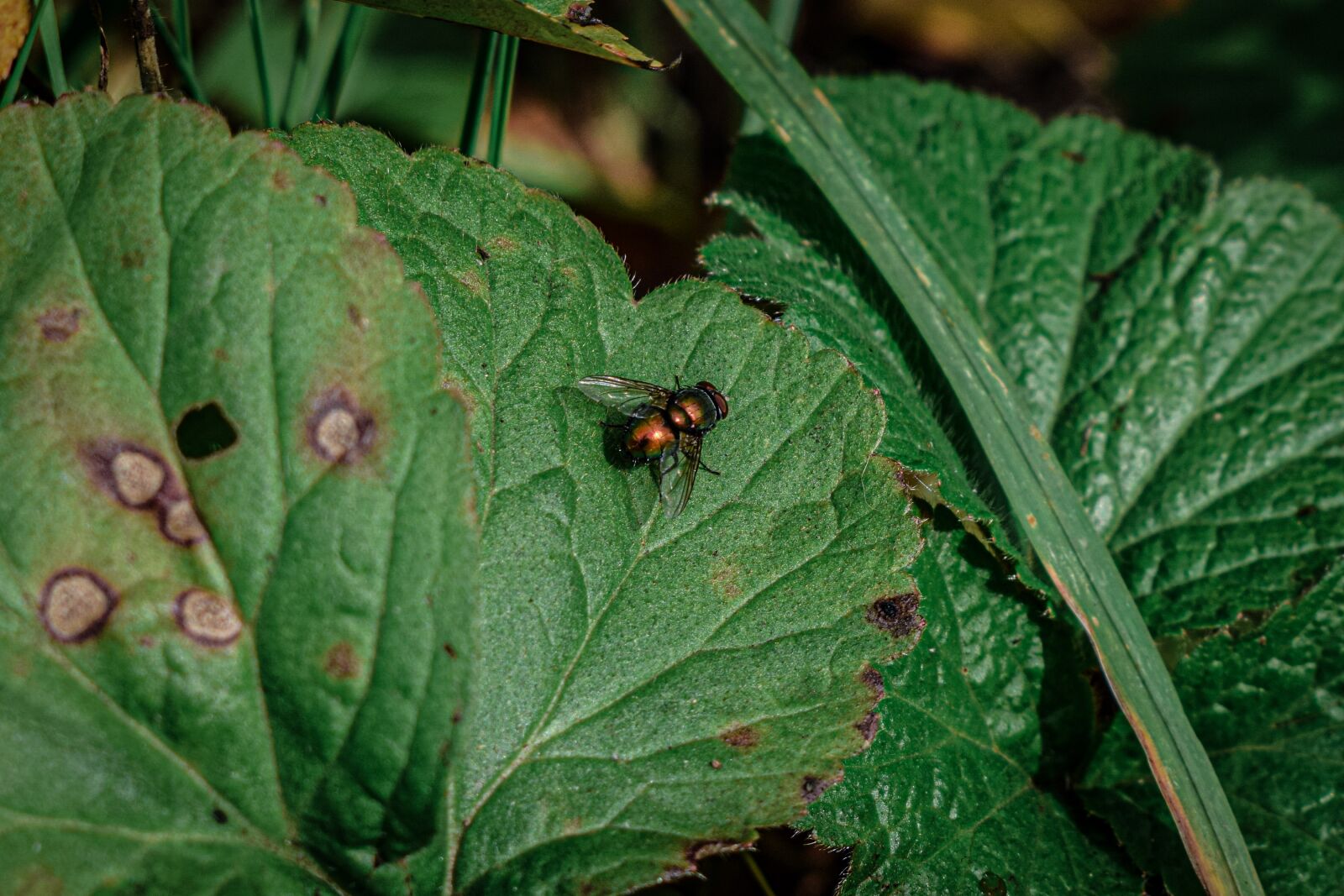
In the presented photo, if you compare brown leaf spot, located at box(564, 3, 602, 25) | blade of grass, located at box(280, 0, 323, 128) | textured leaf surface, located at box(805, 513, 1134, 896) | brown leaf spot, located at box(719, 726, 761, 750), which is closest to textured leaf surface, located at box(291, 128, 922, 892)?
brown leaf spot, located at box(719, 726, 761, 750)

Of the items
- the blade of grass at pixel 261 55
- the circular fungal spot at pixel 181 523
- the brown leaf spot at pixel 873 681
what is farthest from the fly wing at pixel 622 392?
the blade of grass at pixel 261 55

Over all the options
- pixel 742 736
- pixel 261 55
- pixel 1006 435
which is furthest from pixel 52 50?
pixel 1006 435

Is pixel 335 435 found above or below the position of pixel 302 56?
below

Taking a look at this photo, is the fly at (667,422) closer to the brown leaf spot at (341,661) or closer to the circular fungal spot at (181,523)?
the brown leaf spot at (341,661)

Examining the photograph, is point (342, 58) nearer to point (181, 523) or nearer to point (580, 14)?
point (580, 14)

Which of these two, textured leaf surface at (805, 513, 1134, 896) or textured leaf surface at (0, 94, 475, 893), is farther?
textured leaf surface at (805, 513, 1134, 896)

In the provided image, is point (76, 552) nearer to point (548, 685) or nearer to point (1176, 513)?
point (548, 685)

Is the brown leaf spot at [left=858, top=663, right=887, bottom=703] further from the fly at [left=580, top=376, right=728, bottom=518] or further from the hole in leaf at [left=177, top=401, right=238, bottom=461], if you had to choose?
the hole in leaf at [left=177, top=401, right=238, bottom=461]
